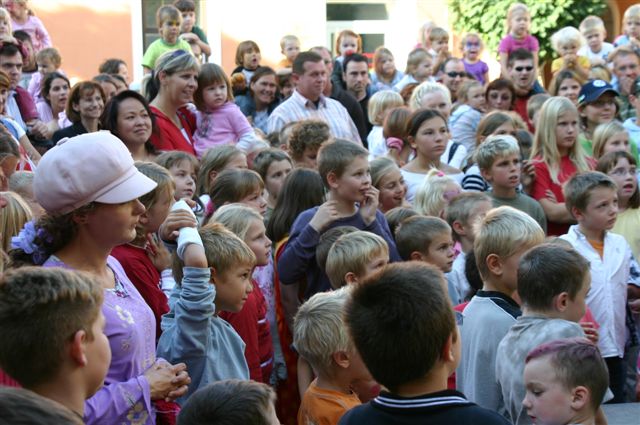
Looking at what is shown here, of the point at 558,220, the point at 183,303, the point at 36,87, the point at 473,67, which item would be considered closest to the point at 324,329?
the point at 183,303

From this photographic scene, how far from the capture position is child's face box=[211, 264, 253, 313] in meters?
3.97

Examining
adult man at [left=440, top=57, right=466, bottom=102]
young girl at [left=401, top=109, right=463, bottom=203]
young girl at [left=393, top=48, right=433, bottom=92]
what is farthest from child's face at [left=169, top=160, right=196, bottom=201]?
young girl at [left=393, top=48, right=433, bottom=92]

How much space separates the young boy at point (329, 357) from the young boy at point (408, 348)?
1190 millimetres

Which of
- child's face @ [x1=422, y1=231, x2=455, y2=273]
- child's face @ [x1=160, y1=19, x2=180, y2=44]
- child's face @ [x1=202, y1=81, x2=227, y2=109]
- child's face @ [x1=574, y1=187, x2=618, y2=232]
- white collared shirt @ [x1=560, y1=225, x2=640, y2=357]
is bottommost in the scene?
white collared shirt @ [x1=560, y1=225, x2=640, y2=357]

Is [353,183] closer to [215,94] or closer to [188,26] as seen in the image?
[215,94]

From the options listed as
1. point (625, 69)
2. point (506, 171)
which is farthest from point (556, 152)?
point (625, 69)

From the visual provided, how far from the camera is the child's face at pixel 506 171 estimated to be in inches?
256

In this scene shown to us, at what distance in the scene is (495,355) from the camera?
4.08m

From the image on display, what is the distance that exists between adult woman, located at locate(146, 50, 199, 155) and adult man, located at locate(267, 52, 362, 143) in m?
1.49

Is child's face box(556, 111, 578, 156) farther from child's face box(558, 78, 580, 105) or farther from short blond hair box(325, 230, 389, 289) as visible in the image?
short blond hair box(325, 230, 389, 289)

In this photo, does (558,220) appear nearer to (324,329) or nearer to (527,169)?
(527,169)

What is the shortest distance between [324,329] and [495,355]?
72cm

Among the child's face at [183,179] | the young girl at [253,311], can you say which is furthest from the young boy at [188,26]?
the young girl at [253,311]

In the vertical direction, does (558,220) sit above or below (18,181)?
below
